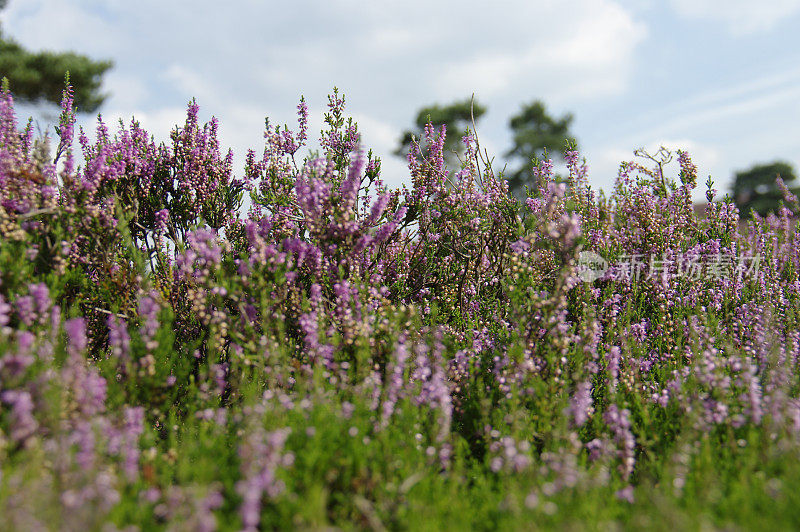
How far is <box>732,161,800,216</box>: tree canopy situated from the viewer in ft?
122

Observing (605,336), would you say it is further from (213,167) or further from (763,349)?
(213,167)

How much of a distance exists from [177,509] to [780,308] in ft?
22.5

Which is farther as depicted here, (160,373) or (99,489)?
(160,373)

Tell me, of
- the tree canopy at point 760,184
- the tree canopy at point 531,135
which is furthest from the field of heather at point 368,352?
the tree canopy at point 760,184

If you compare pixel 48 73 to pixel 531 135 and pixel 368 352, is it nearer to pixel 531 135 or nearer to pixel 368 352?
pixel 368 352

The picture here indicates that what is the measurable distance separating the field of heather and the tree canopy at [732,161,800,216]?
36.7m

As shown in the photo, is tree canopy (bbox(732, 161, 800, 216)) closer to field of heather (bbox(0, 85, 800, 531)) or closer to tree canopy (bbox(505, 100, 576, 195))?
tree canopy (bbox(505, 100, 576, 195))

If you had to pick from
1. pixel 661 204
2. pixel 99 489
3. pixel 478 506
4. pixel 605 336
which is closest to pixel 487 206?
pixel 605 336

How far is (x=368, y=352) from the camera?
12.0 feet

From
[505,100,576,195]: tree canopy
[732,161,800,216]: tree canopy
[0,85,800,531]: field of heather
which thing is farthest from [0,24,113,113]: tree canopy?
[732,161,800,216]: tree canopy

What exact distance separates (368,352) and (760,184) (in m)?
45.3

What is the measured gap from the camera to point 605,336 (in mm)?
5281

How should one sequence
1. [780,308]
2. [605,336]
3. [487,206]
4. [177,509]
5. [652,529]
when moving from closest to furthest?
1. [652,529]
2. [177,509]
3. [605,336]
4. [487,206]
5. [780,308]

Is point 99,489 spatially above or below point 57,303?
below
